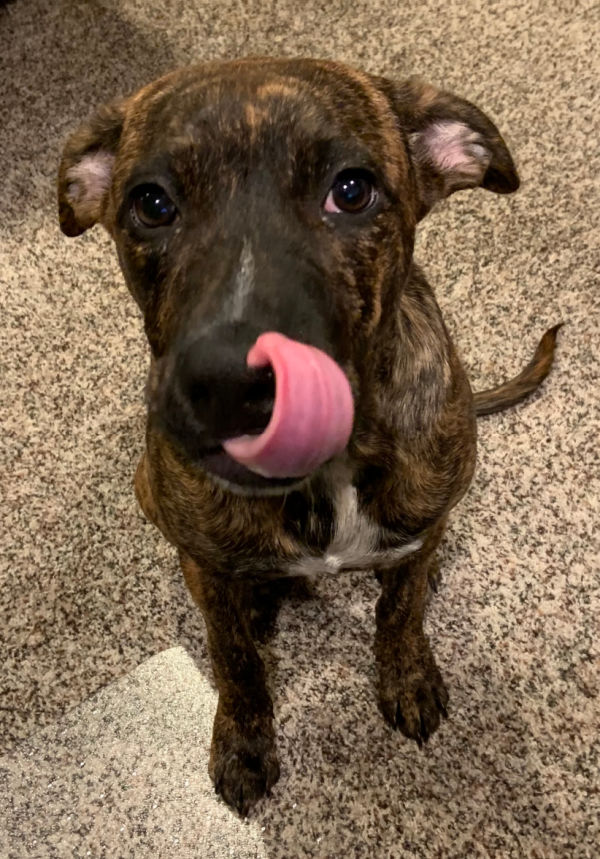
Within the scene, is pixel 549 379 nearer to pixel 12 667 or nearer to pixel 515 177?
pixel 515 177

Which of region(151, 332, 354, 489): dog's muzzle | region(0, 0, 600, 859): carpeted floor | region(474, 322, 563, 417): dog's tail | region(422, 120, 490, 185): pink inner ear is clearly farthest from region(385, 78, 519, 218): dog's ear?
region(0, 0, 600, 859): carpeted floor

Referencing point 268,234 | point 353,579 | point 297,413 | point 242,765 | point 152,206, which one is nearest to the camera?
point 297,413

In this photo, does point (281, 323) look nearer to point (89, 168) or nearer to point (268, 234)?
point (268, 234)

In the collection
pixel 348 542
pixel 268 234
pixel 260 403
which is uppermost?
pixel 268 234

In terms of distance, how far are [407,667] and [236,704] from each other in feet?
1.18

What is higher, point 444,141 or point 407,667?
point 444,141

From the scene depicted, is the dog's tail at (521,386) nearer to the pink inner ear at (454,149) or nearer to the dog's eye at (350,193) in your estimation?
the pink inner ear at (454,149)

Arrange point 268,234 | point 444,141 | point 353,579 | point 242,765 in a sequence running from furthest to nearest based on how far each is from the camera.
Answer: point 353,579
point 242,765
point 444,141
point 268,234

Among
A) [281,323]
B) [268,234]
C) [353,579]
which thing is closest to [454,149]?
[268,234]

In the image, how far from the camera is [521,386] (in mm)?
2068

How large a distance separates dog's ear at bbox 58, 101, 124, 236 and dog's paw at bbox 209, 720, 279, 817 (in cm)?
102

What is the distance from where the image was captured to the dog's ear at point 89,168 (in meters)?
1.42

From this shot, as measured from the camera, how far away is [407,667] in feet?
5.84

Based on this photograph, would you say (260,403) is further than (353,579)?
No
